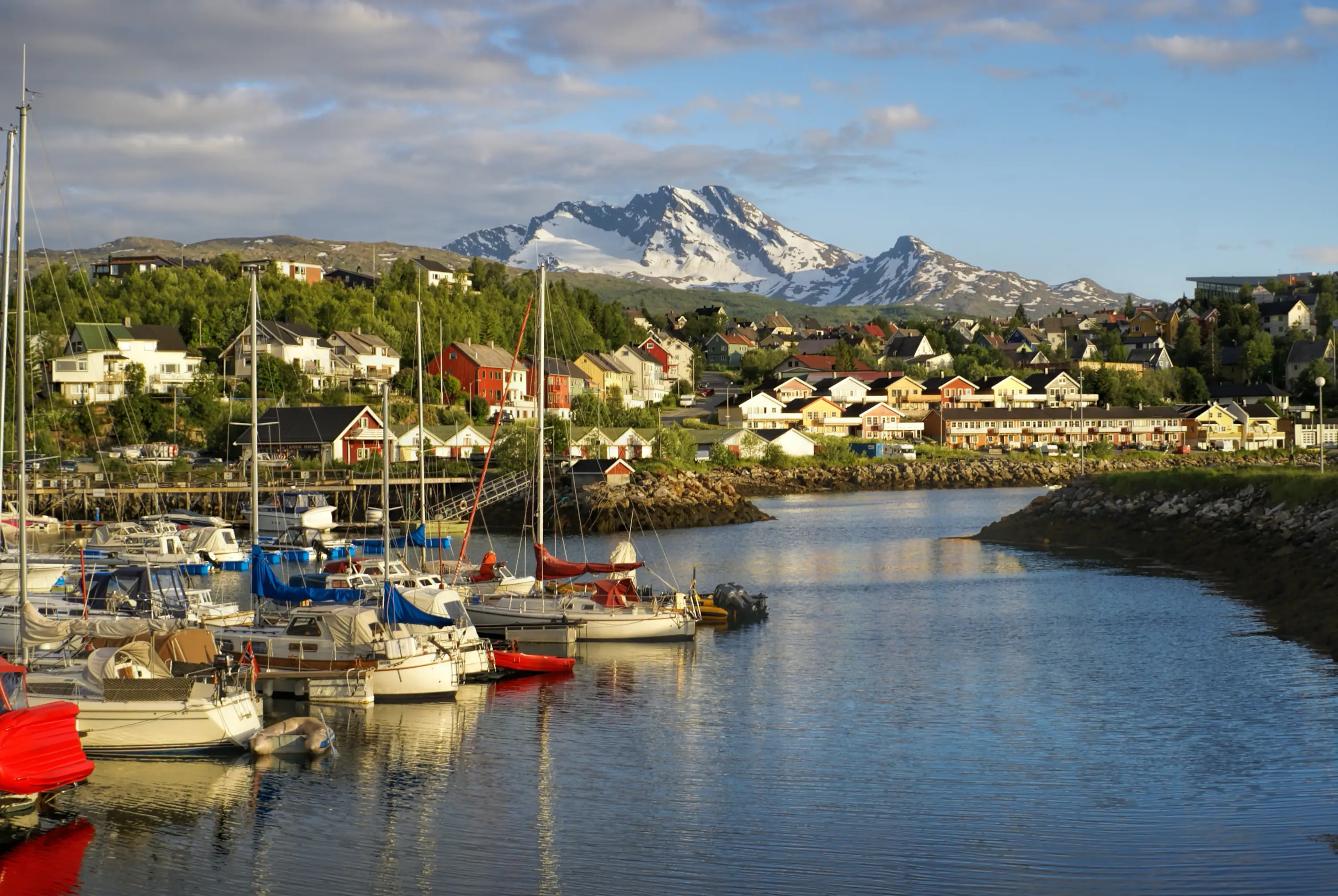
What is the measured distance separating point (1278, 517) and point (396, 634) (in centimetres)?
3091

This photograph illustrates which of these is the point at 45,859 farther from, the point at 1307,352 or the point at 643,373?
the point at 1307,352

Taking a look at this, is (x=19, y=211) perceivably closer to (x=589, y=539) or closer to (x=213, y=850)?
(x=213, y=850)

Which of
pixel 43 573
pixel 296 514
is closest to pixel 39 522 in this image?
pixel 296 514

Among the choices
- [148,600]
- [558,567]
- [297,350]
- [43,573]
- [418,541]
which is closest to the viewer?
[148,600]

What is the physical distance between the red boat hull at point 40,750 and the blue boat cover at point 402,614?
870 cm

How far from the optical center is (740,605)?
125 ft

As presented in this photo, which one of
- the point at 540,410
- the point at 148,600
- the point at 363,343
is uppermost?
the point at 363,343

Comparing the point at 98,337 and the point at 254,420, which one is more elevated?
the point at 98,337

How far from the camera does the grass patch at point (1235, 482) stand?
146 feet

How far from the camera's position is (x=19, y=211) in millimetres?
23062

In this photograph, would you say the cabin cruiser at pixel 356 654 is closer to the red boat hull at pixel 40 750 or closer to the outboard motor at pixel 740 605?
the red boat hull at pixel 40 750

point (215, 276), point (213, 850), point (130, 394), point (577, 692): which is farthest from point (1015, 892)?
point (215, 276)

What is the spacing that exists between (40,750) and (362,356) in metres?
95.6

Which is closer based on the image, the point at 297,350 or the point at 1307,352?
the point at 297,350
